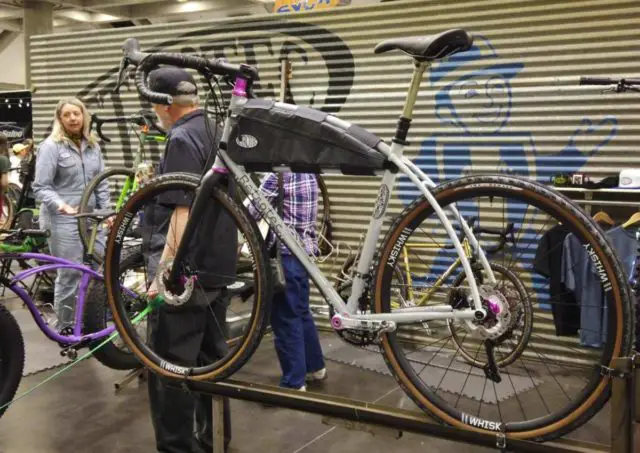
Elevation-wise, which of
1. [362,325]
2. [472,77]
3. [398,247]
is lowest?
[362,325]

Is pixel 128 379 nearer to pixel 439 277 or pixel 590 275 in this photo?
pixel 439 277

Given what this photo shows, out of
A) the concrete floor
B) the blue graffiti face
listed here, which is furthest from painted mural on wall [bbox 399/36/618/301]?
the concrete floor

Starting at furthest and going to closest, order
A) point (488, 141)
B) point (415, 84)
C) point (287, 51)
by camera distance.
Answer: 1. point (287, 51)
2. point (488, 141)
3. point (415, 84)

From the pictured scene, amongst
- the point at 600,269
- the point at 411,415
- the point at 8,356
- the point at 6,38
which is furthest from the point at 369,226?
the point at 6,38

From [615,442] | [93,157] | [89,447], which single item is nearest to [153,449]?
[89,447]

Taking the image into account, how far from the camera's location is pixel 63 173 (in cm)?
502

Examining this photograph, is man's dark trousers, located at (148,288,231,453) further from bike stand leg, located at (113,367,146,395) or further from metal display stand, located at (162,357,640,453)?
bike stand leg, located at (113,367,146,395)

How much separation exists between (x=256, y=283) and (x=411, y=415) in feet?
2.24

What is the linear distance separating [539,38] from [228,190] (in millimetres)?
3401

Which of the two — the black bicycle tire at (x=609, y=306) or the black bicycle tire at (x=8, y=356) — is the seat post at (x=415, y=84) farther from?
the black bicycle tire at (x=8, y=356)

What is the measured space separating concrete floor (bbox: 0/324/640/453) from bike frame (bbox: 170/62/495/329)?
A: 141 cm

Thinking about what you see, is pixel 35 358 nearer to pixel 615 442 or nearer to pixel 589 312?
pixel 589 312

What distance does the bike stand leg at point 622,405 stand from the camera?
163 centimetres

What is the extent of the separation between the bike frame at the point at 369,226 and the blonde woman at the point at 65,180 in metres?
2.84
